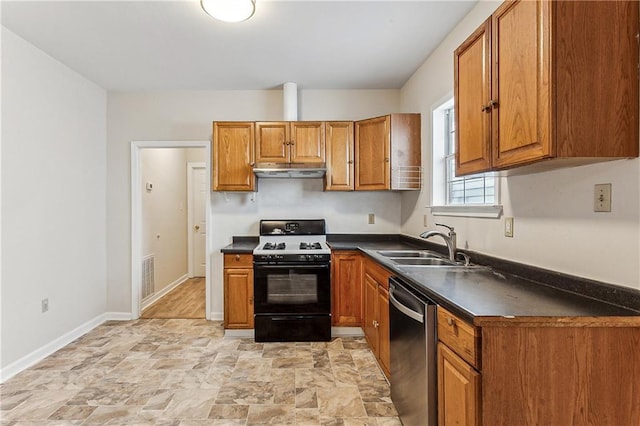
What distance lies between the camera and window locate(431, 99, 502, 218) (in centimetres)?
252

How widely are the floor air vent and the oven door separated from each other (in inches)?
75.7

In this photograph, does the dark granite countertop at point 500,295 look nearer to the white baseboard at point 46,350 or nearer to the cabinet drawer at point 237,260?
the cabinet drawer at point 237,260

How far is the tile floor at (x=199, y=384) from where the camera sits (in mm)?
2074

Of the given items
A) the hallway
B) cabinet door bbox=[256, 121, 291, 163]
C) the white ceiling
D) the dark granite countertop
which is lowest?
the hallway

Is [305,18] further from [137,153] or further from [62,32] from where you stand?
[137,153]

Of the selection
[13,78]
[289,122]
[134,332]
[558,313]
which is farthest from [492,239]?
[13,78]

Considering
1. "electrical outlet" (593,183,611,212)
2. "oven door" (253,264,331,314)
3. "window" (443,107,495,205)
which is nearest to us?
"electrical outlet" (593,183,611,212)

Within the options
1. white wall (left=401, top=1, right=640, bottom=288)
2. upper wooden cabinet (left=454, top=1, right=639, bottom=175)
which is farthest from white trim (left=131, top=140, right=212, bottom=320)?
upper wooden cabinet (left=454, top=1, right=639, bottom=175)

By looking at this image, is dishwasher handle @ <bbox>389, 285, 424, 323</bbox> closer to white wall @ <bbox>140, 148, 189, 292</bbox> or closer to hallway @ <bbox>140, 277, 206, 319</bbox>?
hallway @ <bbox>140, 277, 206, 319</bbox>

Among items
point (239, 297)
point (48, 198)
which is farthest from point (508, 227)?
point (48, 198)

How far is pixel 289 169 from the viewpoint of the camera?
3250 mm

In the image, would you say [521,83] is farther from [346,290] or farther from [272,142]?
[272,142]

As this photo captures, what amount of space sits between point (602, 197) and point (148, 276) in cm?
467

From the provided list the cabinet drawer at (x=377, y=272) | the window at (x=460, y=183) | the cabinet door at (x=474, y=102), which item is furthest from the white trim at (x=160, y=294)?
the cabinet door at (x=474, y=102)
